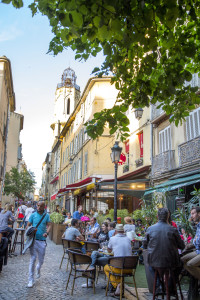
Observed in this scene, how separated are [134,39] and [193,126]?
9.92 m

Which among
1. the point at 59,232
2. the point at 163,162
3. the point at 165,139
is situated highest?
the point at 165,139

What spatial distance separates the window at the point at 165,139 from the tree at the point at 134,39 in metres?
9.12

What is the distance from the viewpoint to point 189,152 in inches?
502

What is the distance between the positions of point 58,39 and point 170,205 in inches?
409

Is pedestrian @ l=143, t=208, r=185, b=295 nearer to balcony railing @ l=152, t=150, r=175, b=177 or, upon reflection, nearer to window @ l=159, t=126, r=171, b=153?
balcony railing @ l=152, t=150, r=175, b=177

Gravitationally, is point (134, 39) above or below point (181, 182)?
above

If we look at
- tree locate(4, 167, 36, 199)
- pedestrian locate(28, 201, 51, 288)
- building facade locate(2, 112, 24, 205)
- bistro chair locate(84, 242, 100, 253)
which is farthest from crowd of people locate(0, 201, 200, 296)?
building facade locate(2, 112, 24, 205)

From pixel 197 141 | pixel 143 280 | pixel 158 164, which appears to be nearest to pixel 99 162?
pixel 158 164

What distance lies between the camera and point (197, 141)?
1224 cm

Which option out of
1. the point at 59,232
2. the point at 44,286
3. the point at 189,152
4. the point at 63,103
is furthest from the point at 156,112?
the point at 63,103

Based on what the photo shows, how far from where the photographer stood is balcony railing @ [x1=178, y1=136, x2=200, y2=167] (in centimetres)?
1220

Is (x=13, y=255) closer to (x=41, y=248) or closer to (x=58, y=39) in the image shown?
(x=41, y=248)

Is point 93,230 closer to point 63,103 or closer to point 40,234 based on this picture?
point 40,234

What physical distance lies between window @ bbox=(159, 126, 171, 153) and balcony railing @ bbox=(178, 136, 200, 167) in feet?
5.09
